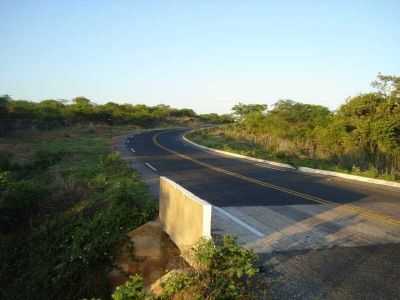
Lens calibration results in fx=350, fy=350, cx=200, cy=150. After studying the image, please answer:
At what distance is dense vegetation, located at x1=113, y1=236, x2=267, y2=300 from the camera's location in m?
4.43

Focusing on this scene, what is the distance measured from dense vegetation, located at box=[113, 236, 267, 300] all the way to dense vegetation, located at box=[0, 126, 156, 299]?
222 cm

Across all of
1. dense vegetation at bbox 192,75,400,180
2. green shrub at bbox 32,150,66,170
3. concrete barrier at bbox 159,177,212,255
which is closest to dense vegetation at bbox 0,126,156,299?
concrete barrier at bbox 159,177,212,255

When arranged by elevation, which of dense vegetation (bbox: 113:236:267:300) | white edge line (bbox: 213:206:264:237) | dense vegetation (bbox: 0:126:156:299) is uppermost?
dense vegetation (bbox: 113:236:267:300)

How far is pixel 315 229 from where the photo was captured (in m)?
7.20

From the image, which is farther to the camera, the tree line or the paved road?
the tree line

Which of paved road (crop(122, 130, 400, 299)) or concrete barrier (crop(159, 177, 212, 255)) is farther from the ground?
concrete barrier (crop(159, 177, 212, 255))

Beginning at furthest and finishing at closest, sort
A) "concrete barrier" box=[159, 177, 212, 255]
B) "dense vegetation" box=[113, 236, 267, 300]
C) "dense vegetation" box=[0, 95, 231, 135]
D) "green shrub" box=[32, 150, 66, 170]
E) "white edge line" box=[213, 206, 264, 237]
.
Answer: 1. "dense vegetation" box=[0, 95, 231, 135]
2. "green shrub" box=[32, 150, 66, 170]
3. "white edge line" box=[213, 206, 264, 237]
4. "concrete barrier" box=[159, 177, 212, 255]
5. "dense vegetation" box=[113, 236, 267, 300]

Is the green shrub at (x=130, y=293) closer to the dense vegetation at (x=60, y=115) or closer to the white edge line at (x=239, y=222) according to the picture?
the white edge line at (x=239, y=222)

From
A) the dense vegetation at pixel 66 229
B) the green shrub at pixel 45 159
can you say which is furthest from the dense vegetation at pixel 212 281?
the green shrub at pixel 45 159

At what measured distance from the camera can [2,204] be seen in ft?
34.8

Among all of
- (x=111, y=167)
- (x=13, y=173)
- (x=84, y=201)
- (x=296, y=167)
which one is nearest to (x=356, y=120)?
(x=296, y=167)

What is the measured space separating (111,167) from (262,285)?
1184cm

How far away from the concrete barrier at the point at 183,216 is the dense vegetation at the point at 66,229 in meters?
1.18

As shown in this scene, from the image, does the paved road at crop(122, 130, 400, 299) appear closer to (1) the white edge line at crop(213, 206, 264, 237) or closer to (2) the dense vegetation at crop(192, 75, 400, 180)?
(1) the white edge line at crop(213, 206, 264, 237)
